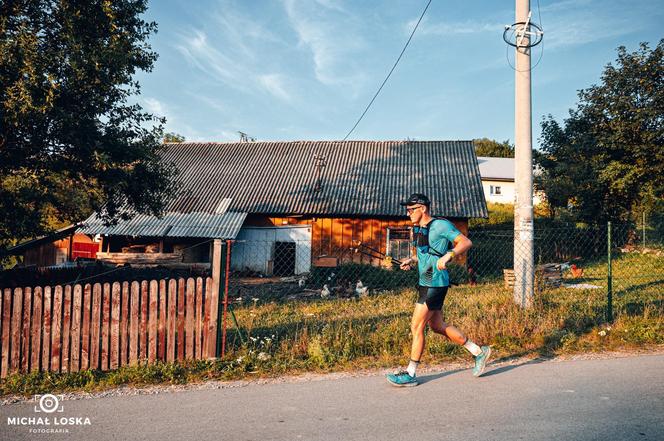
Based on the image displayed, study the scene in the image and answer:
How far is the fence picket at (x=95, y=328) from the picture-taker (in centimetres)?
495

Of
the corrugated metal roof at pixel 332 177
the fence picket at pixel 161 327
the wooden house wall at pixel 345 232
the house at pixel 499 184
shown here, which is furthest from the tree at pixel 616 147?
the house at pixel 499 184

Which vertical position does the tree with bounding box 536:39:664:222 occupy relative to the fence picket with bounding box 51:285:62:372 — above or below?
above

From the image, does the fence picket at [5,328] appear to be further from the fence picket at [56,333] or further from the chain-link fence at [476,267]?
the chain-link fence at [476,267]

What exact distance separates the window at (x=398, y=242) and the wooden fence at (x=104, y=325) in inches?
489

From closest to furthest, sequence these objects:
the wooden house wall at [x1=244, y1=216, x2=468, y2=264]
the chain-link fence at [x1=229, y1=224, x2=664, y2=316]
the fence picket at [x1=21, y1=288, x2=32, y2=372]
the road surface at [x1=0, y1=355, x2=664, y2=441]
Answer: the road surface at [x1=0, y1=355, x2=664, y2=441] < the fence picket at [x1=21, y1=288, x2=32, y2=372] < the chain-link fence at [x1=229, y1=224, x2=664, y2=316] < the wooden house wall at [x1=244, y1=216, x2=468, y2=264]

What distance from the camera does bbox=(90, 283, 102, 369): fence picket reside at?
4953mm

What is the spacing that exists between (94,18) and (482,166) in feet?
145

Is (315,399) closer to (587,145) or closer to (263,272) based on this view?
(263,272)

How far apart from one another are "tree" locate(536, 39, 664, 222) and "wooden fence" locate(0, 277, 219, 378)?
60.9ft

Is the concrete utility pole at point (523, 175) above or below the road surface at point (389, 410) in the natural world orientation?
above

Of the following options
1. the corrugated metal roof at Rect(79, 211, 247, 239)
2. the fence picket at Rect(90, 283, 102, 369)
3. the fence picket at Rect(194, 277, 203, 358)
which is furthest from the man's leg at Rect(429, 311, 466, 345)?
the corrugated metal roof at Rect(79, 211, 247, 239)

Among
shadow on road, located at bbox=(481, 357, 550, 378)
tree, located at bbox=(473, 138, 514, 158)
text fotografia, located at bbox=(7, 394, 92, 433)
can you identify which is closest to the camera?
text fotografia, located at bbox=(7, 394, 92, 433)

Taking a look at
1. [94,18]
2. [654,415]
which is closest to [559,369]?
[654,415]

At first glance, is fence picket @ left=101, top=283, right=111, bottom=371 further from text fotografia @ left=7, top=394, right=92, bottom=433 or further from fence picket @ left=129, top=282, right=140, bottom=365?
text fotografia @ left=7, top=394, right=92, bottom=433
